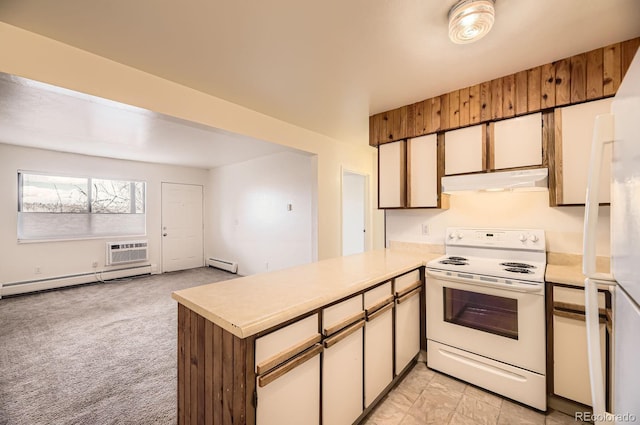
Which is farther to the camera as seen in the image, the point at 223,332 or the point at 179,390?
the point at 179,390

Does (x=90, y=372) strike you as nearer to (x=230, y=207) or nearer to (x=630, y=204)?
(x=630, y=204)

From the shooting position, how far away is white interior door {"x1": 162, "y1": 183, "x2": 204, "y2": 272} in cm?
586

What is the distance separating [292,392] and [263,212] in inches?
165

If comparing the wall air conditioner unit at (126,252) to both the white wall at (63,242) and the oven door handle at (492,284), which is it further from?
the oven door handle at (492,284)

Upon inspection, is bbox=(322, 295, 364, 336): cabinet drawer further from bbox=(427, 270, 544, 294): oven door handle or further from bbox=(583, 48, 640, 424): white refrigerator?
bbox=(583, 48, 640, 424): white refrigerator

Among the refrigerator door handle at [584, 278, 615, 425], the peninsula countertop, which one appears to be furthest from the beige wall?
the refrigerator door handle at [584, 278, 615, 425]

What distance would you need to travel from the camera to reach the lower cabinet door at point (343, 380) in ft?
4.31

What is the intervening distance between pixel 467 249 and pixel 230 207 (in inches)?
194

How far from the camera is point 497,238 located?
2258mm

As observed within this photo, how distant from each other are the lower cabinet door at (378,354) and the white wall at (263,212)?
1.93 metres

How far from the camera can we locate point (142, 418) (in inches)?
66.0

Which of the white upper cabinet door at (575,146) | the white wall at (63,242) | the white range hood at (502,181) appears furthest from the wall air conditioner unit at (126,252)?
the white upper cabinet door at (575,146)

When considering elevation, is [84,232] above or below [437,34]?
below

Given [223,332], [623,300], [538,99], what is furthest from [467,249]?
[223,332]
